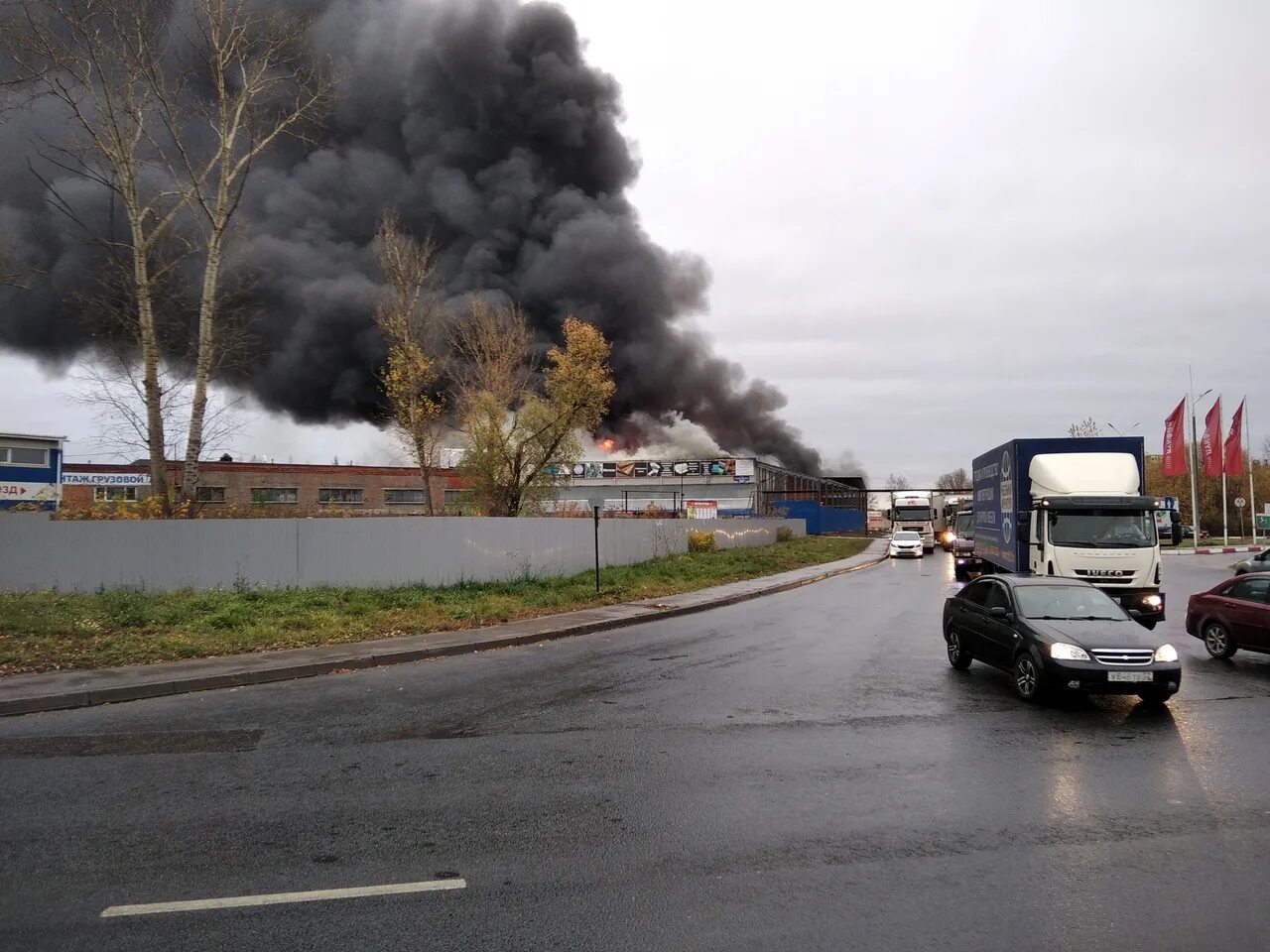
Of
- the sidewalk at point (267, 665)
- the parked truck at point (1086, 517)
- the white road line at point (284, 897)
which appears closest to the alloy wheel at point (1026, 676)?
the parked truck at point (1086, 517)

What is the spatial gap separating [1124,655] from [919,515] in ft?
136

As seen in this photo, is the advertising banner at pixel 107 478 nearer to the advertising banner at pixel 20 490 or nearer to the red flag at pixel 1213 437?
the advertising banner at pixel 20 490

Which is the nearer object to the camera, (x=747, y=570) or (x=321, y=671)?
(x=321, y=671)

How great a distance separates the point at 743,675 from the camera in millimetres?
10531

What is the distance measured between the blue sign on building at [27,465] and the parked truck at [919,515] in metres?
39.7

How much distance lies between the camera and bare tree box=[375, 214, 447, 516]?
85.3ft

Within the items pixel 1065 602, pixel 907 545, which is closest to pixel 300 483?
pixel 907 545

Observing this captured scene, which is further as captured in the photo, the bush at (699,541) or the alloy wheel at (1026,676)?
the bush at (699,541)

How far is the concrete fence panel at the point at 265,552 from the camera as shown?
1545 cm

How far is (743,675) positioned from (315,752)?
5.40 meters

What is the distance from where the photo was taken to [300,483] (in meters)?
50.2

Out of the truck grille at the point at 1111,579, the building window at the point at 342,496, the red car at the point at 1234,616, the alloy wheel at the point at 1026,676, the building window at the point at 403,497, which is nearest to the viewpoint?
the alloy wheel at the point at 1026,676

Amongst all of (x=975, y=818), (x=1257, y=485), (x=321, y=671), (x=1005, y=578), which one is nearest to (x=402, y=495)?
(x=321, y=671)

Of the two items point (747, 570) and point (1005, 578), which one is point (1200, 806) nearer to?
point (1005, 578)
